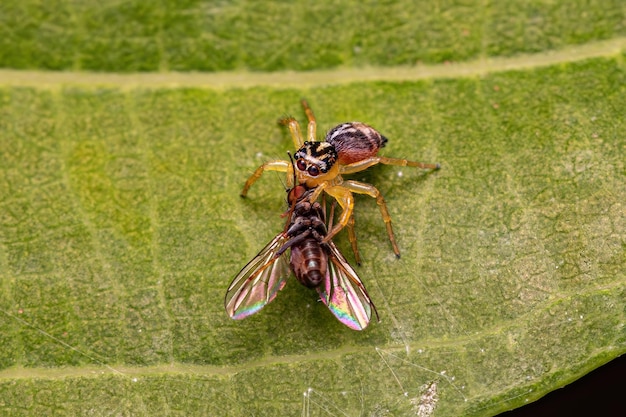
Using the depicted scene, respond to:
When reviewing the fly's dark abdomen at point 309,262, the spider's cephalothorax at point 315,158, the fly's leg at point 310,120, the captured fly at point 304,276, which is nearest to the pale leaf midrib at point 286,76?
the fly's leg at point 310,120

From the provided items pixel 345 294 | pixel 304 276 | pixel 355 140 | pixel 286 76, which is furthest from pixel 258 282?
pixel 286 76

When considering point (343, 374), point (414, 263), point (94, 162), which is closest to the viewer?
point (343, 374)

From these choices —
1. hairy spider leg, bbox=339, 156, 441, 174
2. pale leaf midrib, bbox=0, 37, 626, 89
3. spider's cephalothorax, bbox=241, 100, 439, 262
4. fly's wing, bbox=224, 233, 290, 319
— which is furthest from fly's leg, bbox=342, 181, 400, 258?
pale leaf midrib, bbox=0, 37, 626, 89

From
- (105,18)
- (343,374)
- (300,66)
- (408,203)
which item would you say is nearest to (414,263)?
(408,203)

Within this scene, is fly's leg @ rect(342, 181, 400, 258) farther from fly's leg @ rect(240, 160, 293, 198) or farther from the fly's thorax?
fly's leg @ rect(240, 160, 293, 198)

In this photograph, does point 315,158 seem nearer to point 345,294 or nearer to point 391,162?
point 391,162

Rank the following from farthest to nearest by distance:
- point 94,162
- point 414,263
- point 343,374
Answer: point 94,162 → point 414,263 → point 343,374

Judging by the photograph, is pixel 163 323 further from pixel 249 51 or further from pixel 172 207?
pixel 249 51

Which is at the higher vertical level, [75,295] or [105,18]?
[105,18]
